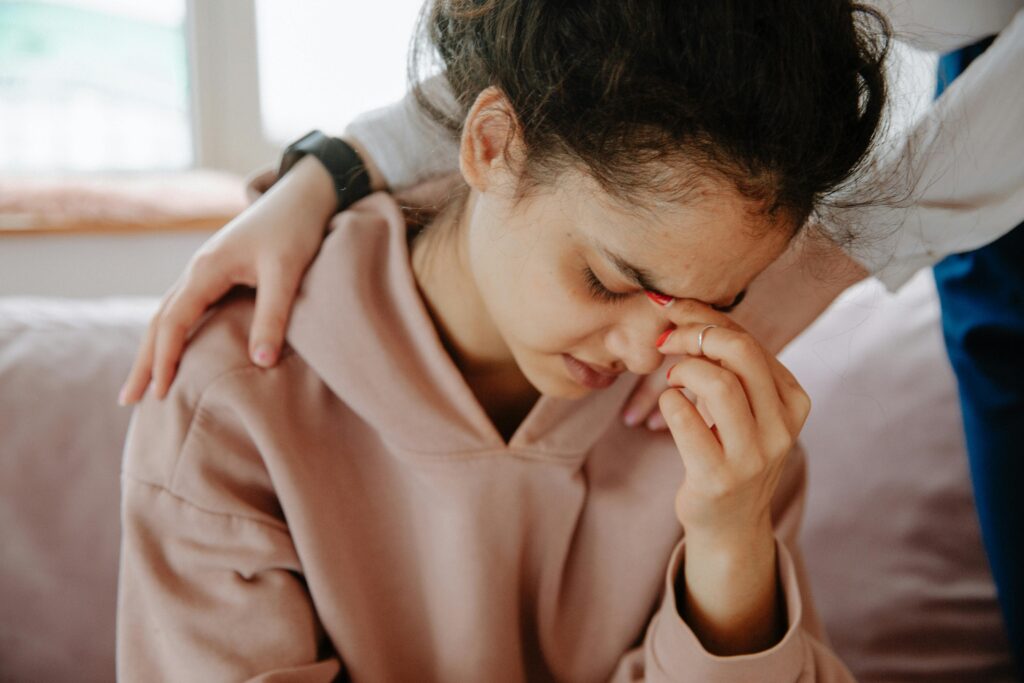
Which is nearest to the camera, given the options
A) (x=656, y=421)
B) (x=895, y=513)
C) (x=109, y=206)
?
(x=656, y=421)

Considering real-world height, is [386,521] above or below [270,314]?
below

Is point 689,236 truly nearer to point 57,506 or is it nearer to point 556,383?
point 556,383

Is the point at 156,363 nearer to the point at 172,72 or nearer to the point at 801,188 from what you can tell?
the point at 801,188

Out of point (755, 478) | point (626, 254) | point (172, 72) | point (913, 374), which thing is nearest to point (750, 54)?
point (626, 254)

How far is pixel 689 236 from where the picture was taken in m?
0.63

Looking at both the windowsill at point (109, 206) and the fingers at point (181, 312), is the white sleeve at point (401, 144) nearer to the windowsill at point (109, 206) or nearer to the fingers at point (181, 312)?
the fingers at point (181, 312)

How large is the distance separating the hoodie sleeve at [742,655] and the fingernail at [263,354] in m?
0.40

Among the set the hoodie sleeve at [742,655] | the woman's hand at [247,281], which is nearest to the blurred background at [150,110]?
the woman's hand at [247,281]

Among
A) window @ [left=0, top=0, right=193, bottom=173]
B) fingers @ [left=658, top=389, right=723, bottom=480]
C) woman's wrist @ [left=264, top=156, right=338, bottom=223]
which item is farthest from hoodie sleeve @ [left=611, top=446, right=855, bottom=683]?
window @ [left=0, top=0, right=193, bottom=173]

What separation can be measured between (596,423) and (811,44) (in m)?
0.41

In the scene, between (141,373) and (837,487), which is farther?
(837,487)

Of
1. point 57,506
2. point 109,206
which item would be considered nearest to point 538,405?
point 57,506

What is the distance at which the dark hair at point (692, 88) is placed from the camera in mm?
574

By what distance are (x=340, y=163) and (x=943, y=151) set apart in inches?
23.2
